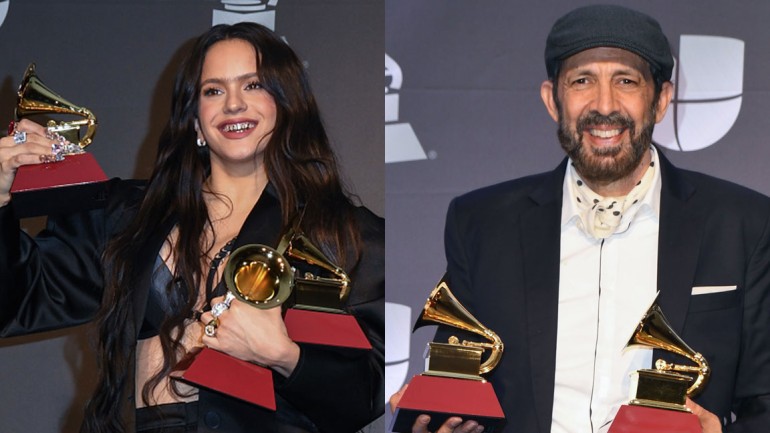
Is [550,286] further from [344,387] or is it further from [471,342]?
[344,387]

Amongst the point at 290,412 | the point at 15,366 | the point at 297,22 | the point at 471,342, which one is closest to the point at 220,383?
the point at 290,412

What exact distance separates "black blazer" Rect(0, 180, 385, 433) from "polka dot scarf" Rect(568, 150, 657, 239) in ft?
2.37

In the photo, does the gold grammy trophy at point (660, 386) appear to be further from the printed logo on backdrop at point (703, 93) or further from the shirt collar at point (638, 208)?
the printed logo on backdrop at point (703, 93)

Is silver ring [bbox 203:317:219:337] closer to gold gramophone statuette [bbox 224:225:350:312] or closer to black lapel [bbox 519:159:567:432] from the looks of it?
gold gramophone statuette [bbox 224:225:350:312]

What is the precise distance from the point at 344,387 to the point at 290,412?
197 mm

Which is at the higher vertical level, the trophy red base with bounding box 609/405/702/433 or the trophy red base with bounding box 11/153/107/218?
the trophy red base with bounding box 11/153/107/218

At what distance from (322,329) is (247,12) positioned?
1282 millimetres

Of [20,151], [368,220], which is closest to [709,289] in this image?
[368,220]

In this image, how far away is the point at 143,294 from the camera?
3748mm

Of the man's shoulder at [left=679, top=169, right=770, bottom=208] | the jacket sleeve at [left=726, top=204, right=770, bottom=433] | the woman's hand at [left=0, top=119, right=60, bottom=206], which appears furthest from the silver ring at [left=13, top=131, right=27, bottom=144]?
the jacket sleeve at [left=726, top=204, right=770, bottom=433]

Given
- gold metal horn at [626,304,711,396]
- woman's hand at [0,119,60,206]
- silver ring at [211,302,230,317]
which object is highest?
woman's hand at [0,119,60,206]

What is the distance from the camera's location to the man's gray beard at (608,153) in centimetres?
375

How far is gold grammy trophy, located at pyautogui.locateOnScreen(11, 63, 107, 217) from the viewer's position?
3721mm

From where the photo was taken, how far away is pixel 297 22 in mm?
4207
